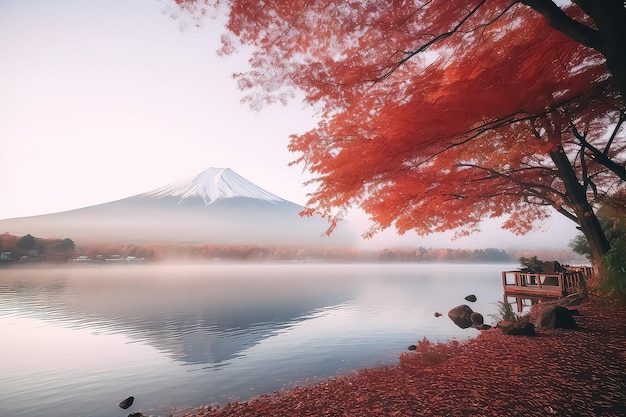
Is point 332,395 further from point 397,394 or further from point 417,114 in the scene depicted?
point 417,114

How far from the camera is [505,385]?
16.4ft

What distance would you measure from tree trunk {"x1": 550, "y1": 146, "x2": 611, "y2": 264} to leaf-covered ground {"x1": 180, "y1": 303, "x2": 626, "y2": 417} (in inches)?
138

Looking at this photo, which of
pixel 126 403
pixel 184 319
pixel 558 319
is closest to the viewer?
pixel 558 319

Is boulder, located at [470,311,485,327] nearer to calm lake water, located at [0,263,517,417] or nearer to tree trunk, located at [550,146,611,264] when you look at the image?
calm lake water, located at [0,263,517,417]

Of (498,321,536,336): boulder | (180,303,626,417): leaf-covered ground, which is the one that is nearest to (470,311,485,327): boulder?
(498,321,536,336): boulder

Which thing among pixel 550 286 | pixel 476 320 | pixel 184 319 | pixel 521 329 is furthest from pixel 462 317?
pixel 184 319

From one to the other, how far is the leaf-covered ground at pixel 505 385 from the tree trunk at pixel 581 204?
3498 mm

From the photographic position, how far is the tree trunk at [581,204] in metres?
10.5

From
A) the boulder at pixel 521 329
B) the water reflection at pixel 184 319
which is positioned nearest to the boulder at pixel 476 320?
the boulder at pixel 521 329

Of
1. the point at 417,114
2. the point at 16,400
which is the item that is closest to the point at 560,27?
the point at 417,114

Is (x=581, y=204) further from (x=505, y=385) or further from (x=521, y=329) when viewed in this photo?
(x=505, y=385)

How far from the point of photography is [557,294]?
46.0ft

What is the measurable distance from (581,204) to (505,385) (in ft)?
29.0

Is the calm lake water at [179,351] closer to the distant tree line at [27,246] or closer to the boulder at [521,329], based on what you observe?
the boulder at [521,329]
